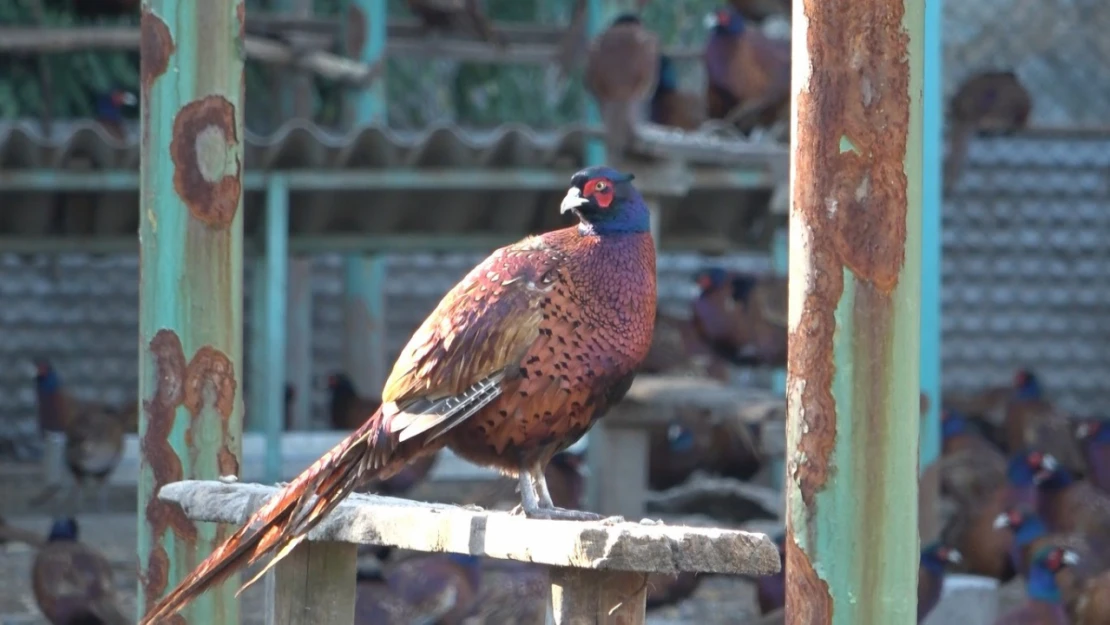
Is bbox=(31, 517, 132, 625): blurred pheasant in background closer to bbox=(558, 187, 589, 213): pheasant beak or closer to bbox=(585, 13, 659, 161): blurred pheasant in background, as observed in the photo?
bbox=(585, 13, 659, 161): blurred pheasant in background

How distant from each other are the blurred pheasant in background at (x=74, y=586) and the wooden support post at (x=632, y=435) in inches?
83.3

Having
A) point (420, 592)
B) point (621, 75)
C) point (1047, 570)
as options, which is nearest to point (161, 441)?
point (420, 592)

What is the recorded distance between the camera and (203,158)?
3.76 m

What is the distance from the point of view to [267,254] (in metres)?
8.12

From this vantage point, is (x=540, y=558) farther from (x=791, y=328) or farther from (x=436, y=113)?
(x=436, y=113)

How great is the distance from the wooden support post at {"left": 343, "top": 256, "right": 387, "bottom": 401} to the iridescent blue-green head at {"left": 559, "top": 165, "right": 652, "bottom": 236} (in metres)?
6.57

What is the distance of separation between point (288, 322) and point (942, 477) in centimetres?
391

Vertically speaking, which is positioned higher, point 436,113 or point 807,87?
point 436,113

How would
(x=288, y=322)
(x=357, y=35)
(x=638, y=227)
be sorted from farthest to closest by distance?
(x=288, y=322)
(x=357, y=35)
(x=638, y=227)

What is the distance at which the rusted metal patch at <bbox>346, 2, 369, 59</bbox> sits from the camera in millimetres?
9781

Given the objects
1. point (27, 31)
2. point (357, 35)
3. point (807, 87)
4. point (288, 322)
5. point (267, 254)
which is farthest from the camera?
point (288, 322)

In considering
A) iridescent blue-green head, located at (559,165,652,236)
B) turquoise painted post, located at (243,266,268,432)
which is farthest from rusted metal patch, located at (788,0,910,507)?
turquoise painted post, located at (243,266,268,432)

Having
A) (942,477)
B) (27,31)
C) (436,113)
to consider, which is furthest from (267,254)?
(436,113)

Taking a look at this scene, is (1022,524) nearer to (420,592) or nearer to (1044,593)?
(1044,593)
